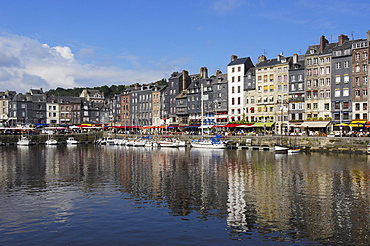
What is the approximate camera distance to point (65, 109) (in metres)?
142

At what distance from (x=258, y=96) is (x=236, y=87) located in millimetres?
7359

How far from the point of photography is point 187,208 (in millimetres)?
24094

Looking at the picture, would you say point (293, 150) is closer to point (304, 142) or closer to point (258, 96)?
point (304, 142)

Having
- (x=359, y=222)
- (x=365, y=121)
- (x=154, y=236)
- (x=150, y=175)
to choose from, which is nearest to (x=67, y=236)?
(x=154, y=236)

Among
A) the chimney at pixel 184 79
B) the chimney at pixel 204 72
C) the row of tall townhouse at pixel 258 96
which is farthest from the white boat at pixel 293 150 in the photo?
the chimney at pixel 184 79

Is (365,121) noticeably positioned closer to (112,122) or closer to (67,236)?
(67,236)

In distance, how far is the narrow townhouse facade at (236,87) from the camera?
A: 95.6 metres

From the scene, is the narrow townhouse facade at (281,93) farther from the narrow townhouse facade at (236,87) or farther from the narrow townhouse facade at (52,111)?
the narrow townhouse facade at (52,111)

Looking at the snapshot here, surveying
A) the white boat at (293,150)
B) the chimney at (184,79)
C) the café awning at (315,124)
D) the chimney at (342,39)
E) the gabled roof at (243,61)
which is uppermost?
the chimney at (342,39)

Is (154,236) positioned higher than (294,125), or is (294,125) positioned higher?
(294,125)

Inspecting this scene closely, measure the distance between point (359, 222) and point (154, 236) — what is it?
11.8m

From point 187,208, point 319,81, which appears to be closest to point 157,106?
point 319,81

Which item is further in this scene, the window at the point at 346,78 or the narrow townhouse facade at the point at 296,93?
the narrow townhouse facade at the point at 296,93

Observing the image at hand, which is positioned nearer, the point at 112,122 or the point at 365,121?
the point at 365,121
